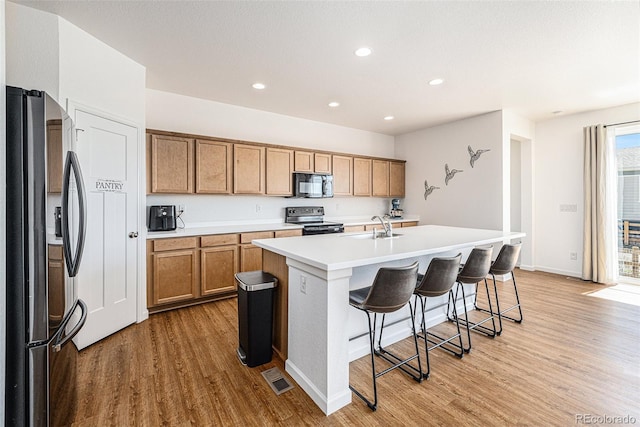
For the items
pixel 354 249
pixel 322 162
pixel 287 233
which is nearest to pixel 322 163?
pixel 322 162

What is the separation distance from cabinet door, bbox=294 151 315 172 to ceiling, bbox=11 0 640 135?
0.87 metres

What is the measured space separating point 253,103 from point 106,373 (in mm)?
3699

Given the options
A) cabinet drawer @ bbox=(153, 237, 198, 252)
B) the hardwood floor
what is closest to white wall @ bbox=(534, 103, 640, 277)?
the hardwood floor

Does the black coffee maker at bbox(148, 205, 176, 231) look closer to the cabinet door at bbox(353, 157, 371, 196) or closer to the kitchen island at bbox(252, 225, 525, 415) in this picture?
the kitchen island at bbox(252, 225, 525, 415)

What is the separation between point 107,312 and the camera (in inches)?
110

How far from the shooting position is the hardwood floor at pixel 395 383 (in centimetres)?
179

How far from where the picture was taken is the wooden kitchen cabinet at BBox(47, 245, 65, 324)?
1.43 m

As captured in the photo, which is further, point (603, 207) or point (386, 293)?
point (603, 207)

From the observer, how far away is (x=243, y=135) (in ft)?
15.3

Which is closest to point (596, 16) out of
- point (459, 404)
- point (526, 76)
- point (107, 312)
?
point (526, 76)

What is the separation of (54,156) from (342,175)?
14.3ft

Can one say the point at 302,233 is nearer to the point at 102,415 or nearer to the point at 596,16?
the point at 102,415

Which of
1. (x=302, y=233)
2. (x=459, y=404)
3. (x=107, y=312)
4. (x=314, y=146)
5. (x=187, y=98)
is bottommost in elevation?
(x=459, y=404)

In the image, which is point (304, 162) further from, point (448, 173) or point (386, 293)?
point (386, 293)
